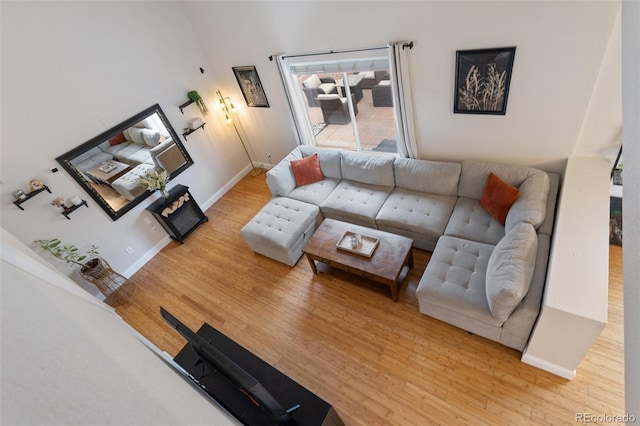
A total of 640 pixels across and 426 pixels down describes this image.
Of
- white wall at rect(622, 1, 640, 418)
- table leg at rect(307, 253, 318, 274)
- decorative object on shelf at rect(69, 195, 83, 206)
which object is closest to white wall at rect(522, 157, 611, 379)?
white wall at rect(622, 1, 640, 418)

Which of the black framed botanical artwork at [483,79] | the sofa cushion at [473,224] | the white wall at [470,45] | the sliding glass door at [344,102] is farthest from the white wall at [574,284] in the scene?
the sliding glass door at [344,102]

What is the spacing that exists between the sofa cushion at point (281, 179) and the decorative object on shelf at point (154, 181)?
1538 millimetres

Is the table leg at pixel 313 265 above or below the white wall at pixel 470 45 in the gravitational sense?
below

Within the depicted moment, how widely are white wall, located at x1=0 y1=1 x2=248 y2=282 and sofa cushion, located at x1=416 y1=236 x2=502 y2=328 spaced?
13.1 feet

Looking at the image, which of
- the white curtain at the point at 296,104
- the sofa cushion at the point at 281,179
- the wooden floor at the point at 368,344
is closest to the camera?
the wooden floor at the point at 368,344

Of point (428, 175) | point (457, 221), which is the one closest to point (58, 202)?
point (428, 175)

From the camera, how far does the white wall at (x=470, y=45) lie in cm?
239

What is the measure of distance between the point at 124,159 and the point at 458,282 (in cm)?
440

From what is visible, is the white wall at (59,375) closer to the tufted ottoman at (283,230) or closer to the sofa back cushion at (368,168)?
the tufted ottoman at (283,230)

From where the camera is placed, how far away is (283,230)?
3.65m

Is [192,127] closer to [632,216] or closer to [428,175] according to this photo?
[428,175]

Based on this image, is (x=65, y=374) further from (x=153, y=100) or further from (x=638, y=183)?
(x=153, y=100)

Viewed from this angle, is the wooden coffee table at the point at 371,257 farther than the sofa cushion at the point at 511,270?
Yes

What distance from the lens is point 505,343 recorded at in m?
2.41
